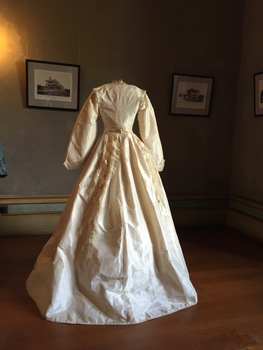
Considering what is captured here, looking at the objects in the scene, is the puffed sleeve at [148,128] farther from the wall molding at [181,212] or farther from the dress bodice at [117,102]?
the wall molding at [181,212]

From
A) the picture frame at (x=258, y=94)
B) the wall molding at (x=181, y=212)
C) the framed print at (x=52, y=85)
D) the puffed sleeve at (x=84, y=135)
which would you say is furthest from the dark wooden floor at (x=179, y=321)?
the picture frame at (x=258, y=94)

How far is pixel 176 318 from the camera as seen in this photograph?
6.32ft

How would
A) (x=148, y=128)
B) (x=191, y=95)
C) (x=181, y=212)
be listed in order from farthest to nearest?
(x=181, y=212), (x=191, y=95), (x=148, y=128)

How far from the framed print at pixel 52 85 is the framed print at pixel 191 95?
1.07m

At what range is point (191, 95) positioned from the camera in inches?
138

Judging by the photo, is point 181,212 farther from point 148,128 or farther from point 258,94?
point 148,128

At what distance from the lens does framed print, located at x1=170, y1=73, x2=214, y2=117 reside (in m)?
3.45

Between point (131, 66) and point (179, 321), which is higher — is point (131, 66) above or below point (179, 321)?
above

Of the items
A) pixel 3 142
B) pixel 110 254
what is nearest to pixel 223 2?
pixel 3 142

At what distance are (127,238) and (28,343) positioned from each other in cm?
76

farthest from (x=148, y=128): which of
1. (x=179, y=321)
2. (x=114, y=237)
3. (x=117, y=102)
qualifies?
(x=179, y=321)

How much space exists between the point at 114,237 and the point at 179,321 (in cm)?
63

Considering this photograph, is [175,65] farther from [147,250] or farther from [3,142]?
[147,250]

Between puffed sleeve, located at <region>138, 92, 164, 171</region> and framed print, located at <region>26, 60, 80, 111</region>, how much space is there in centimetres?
121
